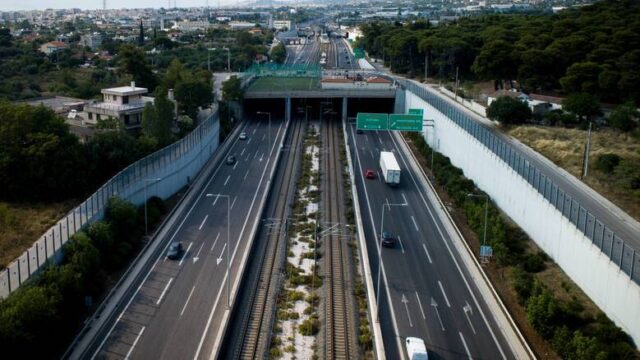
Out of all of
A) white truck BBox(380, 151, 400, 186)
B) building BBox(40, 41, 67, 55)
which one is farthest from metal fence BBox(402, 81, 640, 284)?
building BBox(40, 41, 67, 55)

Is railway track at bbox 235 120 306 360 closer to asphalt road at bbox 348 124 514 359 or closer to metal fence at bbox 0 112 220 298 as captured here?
asphalt road at bbox 348 124 514 359

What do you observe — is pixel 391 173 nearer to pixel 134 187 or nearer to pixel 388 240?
pixel 388 240

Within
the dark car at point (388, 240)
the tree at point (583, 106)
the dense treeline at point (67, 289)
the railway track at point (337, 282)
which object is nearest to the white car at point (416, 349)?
the railway track at point (337, 282)

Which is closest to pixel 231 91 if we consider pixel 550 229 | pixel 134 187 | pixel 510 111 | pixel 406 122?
pixel 406 122

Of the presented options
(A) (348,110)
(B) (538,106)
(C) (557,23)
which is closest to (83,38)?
(A) (348,110)

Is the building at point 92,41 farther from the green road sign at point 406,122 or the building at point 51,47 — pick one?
the green road sign at point 406,122

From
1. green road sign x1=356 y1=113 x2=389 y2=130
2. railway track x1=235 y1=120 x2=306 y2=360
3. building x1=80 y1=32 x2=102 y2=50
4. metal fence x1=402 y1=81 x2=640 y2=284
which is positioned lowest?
railway track x1=235 y1=120 x2=306 y2=360

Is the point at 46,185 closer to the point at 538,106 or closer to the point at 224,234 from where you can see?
the point at 224,234
